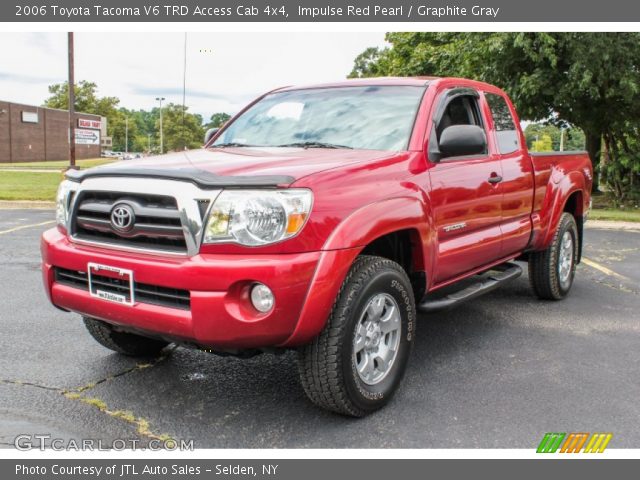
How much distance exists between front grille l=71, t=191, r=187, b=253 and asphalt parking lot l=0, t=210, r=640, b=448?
95 centimetres

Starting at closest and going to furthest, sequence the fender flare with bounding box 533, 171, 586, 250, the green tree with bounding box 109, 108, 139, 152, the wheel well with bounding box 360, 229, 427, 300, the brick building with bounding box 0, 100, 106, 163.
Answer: the wheel well with bounding box 360, 229, 427, 300
the fender flare with bounding box 533, 171, 586, 250
the brick building with bounding box 0, 100, 106, 163
the green tree with bounding box 109, 108, 139, 152

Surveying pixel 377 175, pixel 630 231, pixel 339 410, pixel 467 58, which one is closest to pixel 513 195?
pixel 377 175

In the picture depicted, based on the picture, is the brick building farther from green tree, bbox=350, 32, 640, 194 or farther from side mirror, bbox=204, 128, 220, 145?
side mirror, bbox=204, 128, 220, 145

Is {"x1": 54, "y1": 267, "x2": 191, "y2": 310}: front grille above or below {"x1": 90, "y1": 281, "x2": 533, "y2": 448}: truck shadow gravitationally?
above

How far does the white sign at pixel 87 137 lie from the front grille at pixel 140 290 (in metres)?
80.3

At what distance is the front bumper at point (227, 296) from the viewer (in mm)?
2973

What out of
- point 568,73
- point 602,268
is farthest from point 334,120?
point 568,73

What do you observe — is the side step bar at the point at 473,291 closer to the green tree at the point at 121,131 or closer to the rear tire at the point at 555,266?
the rear tire at the point at 555,266

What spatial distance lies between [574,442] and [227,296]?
186 cm

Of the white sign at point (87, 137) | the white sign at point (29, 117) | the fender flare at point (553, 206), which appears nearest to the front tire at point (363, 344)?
the fender flare at point (553, 206)

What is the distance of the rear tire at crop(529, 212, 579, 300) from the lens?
6047 mm

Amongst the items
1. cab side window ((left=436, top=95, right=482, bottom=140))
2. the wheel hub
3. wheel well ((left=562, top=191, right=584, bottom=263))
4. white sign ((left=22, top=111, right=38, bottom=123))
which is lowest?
the wheel hub

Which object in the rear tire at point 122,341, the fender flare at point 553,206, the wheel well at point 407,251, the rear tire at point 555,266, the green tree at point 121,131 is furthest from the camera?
the green tree at point 121,131

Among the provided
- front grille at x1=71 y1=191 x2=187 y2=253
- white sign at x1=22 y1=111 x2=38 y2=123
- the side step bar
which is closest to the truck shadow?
the side step bar
